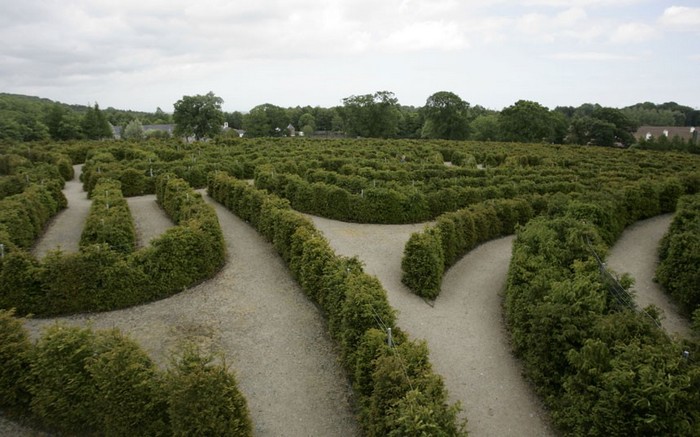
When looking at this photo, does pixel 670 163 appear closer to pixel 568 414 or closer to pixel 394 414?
pixel 568 414

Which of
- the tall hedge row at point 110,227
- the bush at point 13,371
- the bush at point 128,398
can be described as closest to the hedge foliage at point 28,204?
the tall hedge row at point 110,227

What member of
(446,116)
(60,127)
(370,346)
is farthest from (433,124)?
(370,346)

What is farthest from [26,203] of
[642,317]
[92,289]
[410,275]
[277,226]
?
[642,317]

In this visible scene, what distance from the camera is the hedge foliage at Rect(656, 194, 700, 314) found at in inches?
538

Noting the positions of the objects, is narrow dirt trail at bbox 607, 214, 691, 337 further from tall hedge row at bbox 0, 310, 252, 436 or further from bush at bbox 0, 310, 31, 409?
bush at bbox 0, 310, 31, 409

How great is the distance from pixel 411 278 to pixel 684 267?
9.16 metres

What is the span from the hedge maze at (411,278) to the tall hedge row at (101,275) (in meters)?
0.04

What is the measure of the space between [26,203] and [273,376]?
54.0 ft

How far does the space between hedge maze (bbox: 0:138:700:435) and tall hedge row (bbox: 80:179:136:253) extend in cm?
7

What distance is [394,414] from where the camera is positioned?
6.91 m

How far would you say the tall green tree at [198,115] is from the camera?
74062mm

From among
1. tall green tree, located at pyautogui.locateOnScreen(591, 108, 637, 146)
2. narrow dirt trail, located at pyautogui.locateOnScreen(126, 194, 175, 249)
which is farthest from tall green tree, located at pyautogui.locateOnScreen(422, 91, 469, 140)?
narrow dirt trail, located at pyautogui.locateOnScreen(126, 194, 175, 249)

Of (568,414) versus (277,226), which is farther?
(277,226)

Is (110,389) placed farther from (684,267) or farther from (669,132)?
(669,132)
